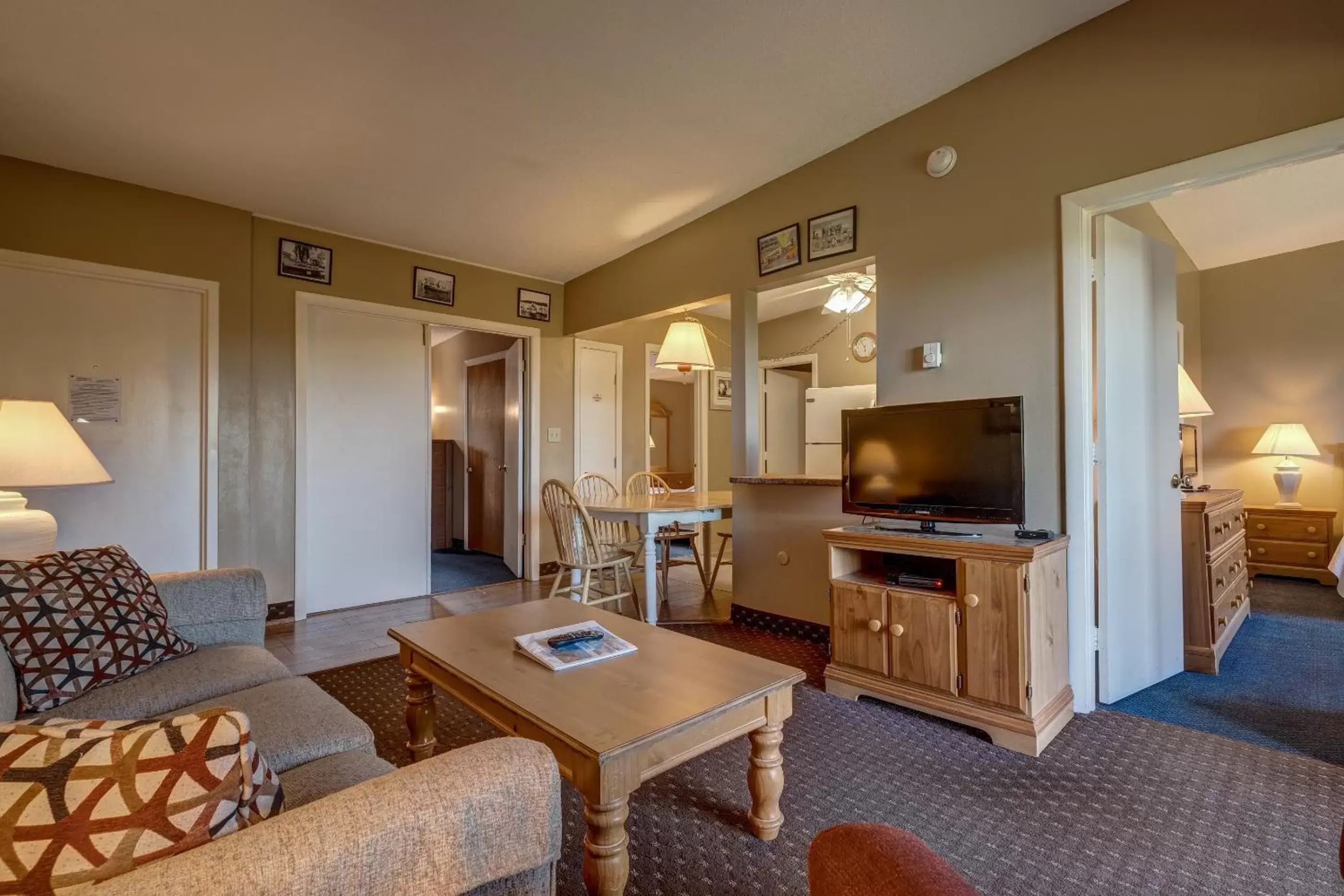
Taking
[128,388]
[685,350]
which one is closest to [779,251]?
[685,350]

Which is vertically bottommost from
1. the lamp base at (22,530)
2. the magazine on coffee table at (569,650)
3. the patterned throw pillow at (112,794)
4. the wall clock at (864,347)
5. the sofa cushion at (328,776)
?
the sofa cushion at (328,776)

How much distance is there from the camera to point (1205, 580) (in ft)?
9.58

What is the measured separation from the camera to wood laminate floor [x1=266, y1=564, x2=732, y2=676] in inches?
128

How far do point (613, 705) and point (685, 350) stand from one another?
8.83 ft

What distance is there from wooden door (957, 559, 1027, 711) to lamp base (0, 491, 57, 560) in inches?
129

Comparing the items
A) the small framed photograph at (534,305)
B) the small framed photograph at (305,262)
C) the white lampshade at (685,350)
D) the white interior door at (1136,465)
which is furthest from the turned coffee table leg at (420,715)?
the small framed photograph at (534,305)

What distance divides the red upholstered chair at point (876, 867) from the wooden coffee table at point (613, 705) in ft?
1.88

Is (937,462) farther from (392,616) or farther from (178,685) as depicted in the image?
(392,616)

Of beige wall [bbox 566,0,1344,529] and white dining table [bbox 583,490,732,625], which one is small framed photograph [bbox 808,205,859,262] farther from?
white dining table [bbox 583,490,732,625]

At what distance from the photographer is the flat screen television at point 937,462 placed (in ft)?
7.78

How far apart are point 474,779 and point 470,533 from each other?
609cm

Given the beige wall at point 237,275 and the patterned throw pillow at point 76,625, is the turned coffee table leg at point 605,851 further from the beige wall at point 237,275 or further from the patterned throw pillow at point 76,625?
the beige wall at point 237,275

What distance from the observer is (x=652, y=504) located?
12.2 ft

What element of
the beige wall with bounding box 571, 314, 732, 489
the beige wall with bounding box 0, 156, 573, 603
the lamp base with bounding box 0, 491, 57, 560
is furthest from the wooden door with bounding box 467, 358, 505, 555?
the lamp base with bounding box 0, 491, 57, 560
